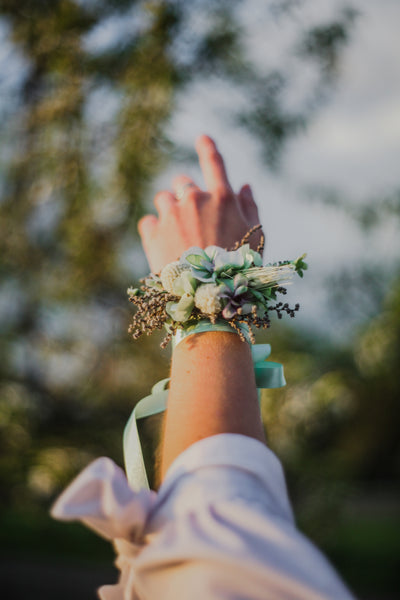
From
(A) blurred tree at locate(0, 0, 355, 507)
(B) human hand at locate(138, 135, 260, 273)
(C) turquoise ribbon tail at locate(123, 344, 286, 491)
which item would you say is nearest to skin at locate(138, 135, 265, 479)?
(B) human hand at locate(138, 135, 260, 273)

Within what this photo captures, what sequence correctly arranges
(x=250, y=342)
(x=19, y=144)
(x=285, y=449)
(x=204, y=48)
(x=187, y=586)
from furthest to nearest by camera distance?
1. (x=19, y=144)
2. (x=204, y=48)
3. (x=285, y=449)
4. (x=250, y=342)
5. (x=187, y=586)

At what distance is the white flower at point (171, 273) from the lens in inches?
42.1

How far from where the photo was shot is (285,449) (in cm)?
272

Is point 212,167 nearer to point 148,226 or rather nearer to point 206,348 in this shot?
point 148,226

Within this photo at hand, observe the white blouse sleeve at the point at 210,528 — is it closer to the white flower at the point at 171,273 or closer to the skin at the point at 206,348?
the skin at the point at 206,348

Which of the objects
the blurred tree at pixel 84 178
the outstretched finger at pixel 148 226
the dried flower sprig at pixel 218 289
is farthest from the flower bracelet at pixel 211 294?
the blurred tree at pixel 84 178

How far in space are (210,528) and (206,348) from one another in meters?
0.34

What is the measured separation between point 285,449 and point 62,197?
5.98 ft

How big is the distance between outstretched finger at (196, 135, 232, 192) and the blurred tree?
1659mm

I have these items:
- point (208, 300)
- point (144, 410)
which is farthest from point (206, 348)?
point (144, 410)

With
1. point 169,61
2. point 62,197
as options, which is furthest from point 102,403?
point 169,61

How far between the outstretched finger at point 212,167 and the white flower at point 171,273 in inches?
8.6

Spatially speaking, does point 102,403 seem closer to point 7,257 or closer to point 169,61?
point 7,257

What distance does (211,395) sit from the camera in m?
0.92
